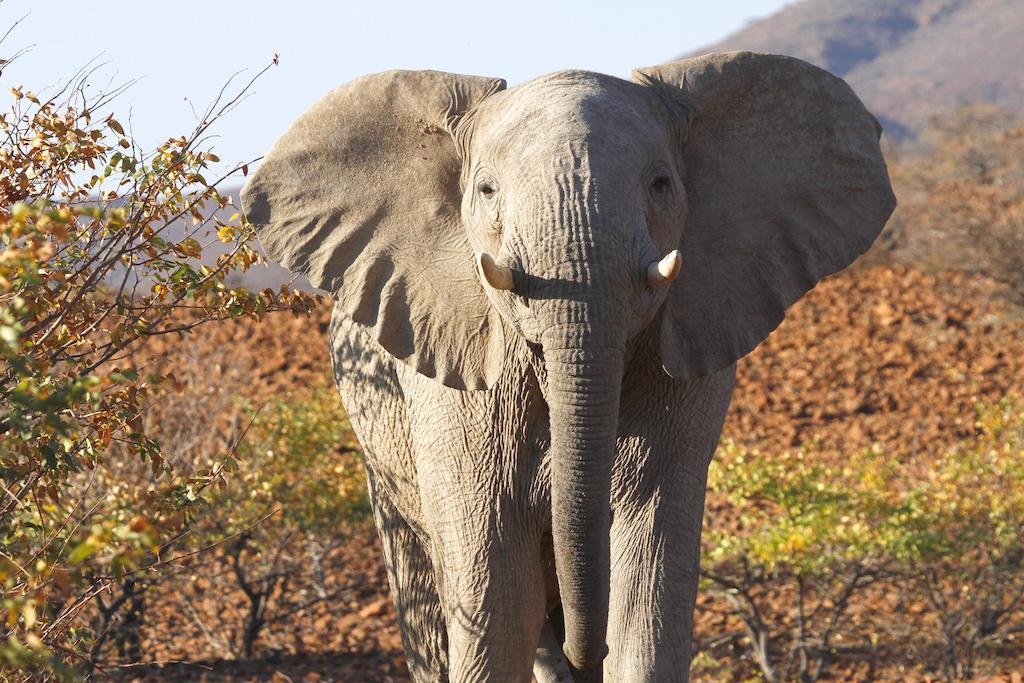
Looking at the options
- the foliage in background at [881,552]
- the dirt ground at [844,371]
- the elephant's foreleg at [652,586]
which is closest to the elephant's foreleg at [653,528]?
the elephant's foreleg at [652,586]

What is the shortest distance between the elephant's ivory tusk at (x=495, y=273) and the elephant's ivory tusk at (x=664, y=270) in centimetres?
32

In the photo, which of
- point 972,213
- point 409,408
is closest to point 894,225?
point 972,213

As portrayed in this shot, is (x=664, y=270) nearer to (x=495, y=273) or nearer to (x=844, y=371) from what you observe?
(x=495, y=273)

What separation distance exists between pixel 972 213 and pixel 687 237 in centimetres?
1149

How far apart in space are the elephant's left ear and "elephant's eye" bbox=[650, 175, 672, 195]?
0.27 meters

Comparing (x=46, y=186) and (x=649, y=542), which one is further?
(x=46, y=186)

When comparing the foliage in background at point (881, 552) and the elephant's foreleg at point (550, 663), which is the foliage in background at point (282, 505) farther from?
the elephant's foreleg at point (550, 663)

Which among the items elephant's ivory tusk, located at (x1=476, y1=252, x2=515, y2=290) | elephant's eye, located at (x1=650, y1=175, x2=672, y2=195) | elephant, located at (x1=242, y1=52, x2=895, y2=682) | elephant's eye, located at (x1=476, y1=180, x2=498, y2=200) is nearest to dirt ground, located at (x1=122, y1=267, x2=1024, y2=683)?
elephant, located at (x1=242, y1=52, x2=895, y2=682)

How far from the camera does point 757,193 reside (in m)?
4.11

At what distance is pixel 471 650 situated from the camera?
4.25 m

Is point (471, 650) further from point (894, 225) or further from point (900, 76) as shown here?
point (900, 76)

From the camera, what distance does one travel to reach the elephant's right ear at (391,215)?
400cm

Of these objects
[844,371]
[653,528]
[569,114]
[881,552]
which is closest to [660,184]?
[569,114]

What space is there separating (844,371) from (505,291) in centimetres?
1002
